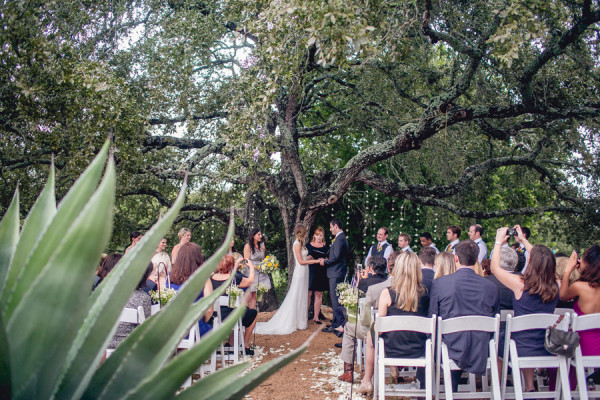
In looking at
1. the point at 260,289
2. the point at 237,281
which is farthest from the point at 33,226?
the point at 260,289

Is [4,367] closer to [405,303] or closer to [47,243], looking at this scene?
[47,243]

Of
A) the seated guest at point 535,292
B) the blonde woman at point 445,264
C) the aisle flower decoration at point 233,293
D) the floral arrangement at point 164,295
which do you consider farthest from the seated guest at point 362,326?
the floral arrangement at point 164,295

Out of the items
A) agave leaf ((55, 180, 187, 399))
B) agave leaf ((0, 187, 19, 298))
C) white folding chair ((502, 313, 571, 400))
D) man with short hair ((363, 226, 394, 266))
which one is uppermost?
man with short hair ((363, 226, 394, 266))

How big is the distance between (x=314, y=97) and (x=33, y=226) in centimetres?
1103

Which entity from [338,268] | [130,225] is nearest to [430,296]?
[338,268]

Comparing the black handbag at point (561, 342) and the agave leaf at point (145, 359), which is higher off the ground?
the agave leaf at point (145, 359)

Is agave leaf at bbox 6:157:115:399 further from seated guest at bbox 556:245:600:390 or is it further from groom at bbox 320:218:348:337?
groom at bbox 320:218:348:337

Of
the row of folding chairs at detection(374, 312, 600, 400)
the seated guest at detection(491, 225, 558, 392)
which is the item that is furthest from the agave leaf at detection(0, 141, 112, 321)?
the seated guest at detection(491, 225, 558, 392)

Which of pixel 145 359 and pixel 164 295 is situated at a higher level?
pixel 164 295

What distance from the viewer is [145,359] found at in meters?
0.98

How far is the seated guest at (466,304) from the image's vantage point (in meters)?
4.58

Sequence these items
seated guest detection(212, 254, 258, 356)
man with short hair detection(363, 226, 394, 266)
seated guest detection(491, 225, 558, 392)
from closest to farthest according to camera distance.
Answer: seated guest detection(491, 225, 558, 392) < seated guest detection(212, 254, 258, 356) < man with short hair detection(363, 226, 394, 266)

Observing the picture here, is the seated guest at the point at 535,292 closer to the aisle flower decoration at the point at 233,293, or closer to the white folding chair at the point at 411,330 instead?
the white folding chair at the point at 411,330

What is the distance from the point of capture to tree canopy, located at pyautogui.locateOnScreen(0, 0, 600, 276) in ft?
22.1
